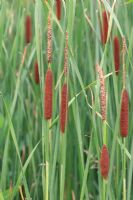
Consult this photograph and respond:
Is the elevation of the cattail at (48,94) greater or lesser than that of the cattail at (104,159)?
greater

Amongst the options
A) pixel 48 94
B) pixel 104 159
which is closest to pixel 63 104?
pixel 48 94

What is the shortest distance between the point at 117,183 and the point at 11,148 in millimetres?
485

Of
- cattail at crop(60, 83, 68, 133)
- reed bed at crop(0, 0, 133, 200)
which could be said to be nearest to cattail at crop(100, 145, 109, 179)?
reed bed at crop(0, 0, 133, 200)

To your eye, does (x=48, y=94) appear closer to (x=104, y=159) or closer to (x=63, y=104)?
(x=63, y=104)

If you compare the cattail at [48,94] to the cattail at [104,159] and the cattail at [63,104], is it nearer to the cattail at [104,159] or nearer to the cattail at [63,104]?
the cattail at [63,104]

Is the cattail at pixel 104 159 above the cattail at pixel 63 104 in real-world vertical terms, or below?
below

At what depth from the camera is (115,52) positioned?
1245mm

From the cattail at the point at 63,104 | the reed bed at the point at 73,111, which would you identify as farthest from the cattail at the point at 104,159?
the cattail at the point at 63,104

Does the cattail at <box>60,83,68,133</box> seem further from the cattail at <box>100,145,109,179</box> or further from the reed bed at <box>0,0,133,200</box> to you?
the cattail at <box>100,145,109,179</box>

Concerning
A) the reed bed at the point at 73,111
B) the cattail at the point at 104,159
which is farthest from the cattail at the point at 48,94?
the cattail at the point at 104,159

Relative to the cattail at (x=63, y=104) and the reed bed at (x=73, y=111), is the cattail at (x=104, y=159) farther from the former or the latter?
the cattail at (x=63, y=104)

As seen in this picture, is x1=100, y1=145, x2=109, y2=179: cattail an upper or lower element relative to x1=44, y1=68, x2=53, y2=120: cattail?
lower

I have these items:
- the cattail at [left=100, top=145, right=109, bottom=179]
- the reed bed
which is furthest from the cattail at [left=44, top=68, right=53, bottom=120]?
the cattail at [left=100, top=145, right=109, bottom=179]

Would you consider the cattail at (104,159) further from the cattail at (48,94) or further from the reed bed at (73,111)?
the cattail at (48,94)
